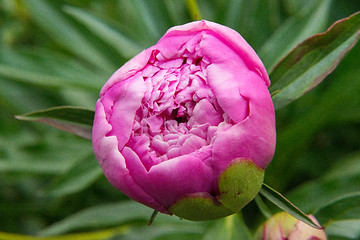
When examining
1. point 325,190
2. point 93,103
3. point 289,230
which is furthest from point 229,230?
point 93,103

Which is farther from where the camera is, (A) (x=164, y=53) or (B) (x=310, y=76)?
(B) (x=310, y=76)

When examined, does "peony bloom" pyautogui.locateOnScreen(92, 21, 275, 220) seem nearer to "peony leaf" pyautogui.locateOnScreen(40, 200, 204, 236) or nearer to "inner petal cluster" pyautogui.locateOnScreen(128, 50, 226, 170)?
"inner petal cluster" pyautogui.locateOnScreen(128, 50, 226, 170)

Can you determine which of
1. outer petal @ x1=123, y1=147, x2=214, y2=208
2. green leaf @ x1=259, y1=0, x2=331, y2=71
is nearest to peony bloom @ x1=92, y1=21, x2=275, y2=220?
outer petal @ x1=123, y1=147, x2=214, y2=208

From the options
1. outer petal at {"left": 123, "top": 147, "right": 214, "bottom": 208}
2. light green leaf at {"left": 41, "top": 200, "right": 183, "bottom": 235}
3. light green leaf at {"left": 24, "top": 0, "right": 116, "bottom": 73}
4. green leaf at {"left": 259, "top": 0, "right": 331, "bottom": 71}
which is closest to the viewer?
outer petal at {"left": 123, "top": 147, "right": 214, "bottom": 208}

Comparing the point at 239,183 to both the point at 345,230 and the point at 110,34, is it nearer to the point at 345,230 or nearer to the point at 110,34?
the point at 345,230

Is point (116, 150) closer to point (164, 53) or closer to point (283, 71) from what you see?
point (164, 53)

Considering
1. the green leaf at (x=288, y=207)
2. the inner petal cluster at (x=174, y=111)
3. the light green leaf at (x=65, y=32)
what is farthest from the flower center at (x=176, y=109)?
the light green leaf at (x=65, y=32)

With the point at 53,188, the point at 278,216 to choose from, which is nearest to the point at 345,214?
the point at 278,216
